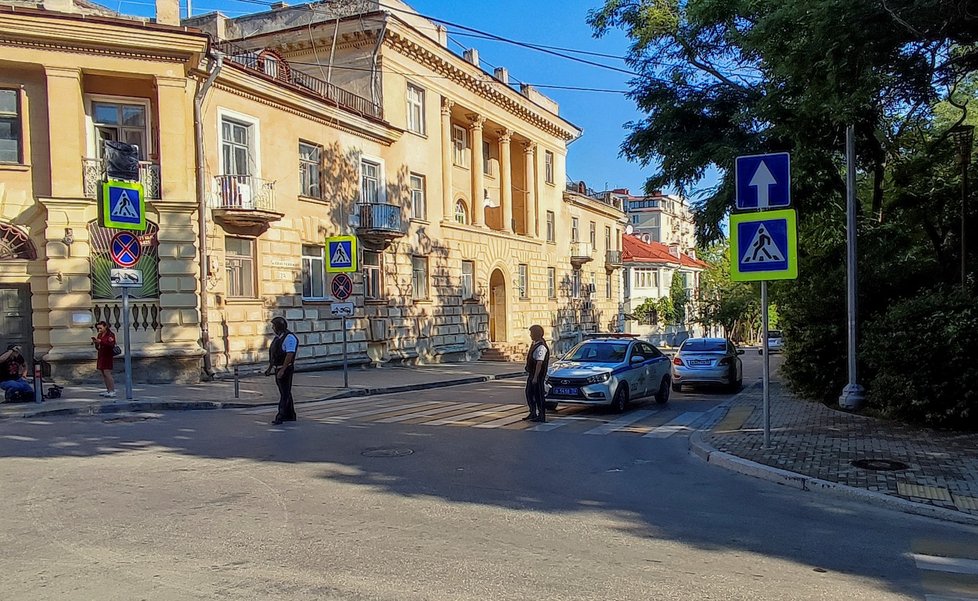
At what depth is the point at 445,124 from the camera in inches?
1313

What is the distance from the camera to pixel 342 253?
18.4m

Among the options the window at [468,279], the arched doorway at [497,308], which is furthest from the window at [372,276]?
the arched doorway at [497,308]

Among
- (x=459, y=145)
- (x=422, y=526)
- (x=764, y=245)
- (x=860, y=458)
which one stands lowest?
(x=860, y=458)

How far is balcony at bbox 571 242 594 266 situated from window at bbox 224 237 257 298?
2753 cm

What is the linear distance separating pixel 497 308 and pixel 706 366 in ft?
68.0

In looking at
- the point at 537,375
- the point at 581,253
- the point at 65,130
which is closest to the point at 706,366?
the point at 537,375

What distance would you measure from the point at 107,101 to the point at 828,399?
18.5m

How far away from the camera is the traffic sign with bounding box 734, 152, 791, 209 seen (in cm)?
939

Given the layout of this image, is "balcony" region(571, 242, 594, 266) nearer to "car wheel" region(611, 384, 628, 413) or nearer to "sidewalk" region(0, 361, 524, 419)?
"sidewalk" region(0, 361, 524, 419)

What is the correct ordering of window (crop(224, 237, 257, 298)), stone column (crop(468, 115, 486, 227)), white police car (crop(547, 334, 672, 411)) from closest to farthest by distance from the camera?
white police car (crop(547, 334, 672, 411)) < window (crop(224, 237, 257, 298)) < stone column (crop(468, 115, 486, 227))

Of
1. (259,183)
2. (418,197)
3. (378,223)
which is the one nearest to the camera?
(259,183)

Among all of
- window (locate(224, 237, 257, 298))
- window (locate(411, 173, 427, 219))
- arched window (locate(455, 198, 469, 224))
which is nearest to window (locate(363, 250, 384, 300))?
window (locate(411, 173, 427, 219))

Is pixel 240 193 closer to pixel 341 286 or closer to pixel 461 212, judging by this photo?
A: pixel 341 286

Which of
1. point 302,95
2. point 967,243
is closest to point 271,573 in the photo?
point 967,243
